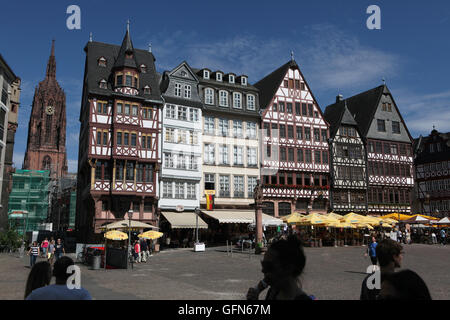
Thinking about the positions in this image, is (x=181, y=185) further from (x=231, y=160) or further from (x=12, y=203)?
(x=12, y=203)

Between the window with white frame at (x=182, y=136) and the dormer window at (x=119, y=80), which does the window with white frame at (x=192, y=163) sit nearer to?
the window with white frame at (x=182, y=136)

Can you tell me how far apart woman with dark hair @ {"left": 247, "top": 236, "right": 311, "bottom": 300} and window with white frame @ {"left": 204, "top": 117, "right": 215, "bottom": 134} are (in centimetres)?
3851

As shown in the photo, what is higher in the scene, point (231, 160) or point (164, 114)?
point (164, 114)

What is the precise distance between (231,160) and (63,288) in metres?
38.7

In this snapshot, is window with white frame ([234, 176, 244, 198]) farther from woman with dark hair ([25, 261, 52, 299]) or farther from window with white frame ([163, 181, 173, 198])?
woman with dark hair ([25, 261, 52, 299])

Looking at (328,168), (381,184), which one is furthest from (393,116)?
(328,168)

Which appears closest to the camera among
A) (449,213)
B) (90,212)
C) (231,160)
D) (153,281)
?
(153,281)

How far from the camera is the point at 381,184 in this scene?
49469mm

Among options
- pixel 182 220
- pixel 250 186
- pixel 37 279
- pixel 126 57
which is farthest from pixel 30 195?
pixel 37 279

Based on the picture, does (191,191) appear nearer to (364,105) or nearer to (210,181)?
(210,181)

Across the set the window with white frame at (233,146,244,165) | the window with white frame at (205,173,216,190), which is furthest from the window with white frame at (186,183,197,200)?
the window with white frame at (233,146,244,165)

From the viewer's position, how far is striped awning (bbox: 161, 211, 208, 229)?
35438mm

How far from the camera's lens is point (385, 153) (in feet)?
165
